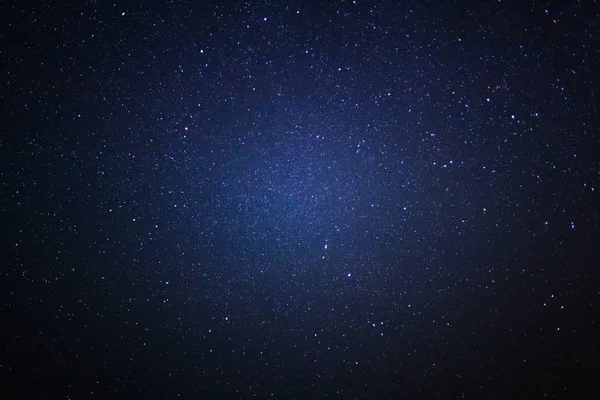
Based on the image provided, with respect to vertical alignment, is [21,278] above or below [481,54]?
below

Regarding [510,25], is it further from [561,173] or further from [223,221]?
[223,221]

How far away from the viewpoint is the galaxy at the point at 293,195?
18.0 inches

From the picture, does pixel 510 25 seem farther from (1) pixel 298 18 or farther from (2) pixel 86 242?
(2) pixel 86 242

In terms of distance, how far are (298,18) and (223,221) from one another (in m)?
0.25

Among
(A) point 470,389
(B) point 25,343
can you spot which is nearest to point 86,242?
(B) point 25,343

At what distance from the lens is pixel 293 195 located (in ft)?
1.53

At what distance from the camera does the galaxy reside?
1.50ft

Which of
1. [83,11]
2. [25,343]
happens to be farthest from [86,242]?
Result: [83,11]

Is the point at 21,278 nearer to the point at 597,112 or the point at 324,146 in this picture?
the point at 324,146

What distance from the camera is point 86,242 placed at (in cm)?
47

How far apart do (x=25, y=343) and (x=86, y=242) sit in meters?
0.15

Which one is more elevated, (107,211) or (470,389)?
(107,211)

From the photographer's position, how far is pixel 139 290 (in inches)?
18.6

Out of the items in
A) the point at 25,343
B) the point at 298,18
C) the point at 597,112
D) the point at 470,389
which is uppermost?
the point at 298,18
